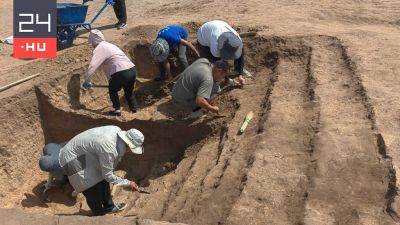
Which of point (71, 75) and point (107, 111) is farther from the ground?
point (71, 75)

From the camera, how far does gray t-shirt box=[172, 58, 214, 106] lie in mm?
6035

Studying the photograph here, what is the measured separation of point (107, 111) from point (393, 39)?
197 inches

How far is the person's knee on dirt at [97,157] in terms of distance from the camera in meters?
4.85

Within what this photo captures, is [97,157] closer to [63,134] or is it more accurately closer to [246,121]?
[246,121]

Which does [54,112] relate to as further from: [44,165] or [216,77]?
[216,77]

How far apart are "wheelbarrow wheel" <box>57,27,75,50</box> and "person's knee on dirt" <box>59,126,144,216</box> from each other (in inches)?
177

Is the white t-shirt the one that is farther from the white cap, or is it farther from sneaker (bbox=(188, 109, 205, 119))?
the white cap

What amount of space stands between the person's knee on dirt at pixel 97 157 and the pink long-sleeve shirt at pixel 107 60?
1835 mm

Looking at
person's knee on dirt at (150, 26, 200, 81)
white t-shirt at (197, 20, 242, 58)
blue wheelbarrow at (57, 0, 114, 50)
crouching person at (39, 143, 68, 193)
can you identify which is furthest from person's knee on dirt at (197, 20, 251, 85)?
blue wheelbarrow at (57, 0, 114, 50)

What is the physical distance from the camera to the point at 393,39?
7746 mm

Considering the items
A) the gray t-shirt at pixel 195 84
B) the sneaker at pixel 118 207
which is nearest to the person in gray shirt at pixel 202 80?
the gray t-shirt at pixel 195 84

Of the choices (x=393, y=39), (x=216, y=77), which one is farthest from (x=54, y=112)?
(x=393, y=39)

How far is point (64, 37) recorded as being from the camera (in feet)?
30.1

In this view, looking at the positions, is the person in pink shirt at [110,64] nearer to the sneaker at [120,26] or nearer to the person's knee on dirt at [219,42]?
the person's knee on dirt at [219,42]
